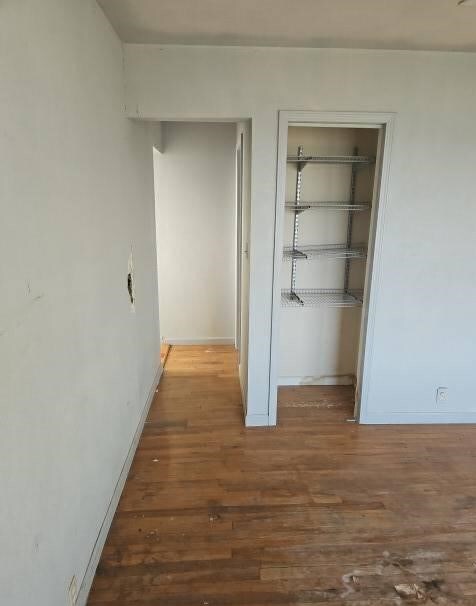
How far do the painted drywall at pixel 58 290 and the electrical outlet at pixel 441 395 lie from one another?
2194 mm

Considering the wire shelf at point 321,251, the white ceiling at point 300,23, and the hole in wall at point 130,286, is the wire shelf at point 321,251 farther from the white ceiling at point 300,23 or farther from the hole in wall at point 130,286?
the white ceiling at point 300,23

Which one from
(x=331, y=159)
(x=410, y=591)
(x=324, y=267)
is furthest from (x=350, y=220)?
(x=410, y=591)

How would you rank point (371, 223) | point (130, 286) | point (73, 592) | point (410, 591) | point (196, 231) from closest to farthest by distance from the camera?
point (73, 592) < point (410, 591) < point (130, 286) < point (371, 223) < point (196, 231)

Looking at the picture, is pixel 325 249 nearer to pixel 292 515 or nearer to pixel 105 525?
pixel 292 515

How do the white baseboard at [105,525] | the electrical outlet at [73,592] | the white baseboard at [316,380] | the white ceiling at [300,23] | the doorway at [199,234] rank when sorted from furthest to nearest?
the doorway at [199,234]
the white baseboard at [316,380]
the white ceiling at [300,23]
the white baseboard at [105,525]
the electrical outlet at [73,592]

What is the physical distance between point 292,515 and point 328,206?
205 cm

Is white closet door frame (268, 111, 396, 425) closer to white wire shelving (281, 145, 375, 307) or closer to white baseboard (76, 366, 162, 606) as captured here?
white wire shelving (281, 145, 375, 307)

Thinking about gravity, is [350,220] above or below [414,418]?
above

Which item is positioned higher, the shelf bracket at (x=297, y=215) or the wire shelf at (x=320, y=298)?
the shelf bracket at (x=297, y=215)

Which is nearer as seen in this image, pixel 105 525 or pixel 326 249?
pixel 105 525

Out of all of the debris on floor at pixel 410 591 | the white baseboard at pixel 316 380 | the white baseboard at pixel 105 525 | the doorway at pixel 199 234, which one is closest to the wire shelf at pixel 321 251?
the doorway at pixel 199 234

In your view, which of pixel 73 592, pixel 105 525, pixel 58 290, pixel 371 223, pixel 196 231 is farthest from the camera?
pixel 196 231

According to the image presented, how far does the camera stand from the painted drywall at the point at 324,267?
9.62 ft

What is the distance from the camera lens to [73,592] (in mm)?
1444
